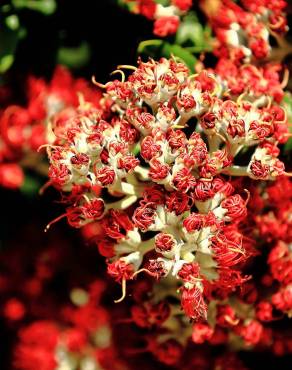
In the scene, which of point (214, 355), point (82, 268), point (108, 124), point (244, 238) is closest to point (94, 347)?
point (82, 268)

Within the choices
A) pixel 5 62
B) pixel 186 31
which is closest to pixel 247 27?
pixel 186 31

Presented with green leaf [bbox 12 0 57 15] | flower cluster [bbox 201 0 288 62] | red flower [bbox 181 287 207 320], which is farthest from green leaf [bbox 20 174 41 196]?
red flower [bbox 181 287 207 320]

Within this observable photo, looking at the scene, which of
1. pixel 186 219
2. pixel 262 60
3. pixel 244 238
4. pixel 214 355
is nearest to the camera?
pixel 186 219

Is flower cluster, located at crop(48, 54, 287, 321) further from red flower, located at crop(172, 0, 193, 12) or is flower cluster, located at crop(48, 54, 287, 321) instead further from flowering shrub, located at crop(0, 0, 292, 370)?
red flower, located at crop(172, 0, 193, 12)

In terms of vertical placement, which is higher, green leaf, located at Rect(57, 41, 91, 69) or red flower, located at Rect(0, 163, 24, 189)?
green leaf, located at Rect(57, 41, 91, 69)

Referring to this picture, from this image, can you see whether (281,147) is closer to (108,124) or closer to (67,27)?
(108,124)

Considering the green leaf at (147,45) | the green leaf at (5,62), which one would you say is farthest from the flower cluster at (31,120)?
the green leaf at (147,45)

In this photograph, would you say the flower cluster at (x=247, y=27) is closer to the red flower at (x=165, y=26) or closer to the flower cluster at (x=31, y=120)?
the red flower at (x=165, y=26)
